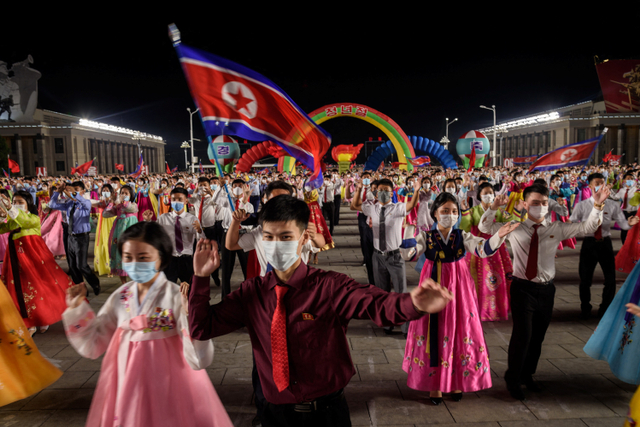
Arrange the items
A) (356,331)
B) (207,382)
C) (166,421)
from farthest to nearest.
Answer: (356,331) < (207,382) < (166,421)

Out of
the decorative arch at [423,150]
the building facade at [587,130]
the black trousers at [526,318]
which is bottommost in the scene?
the black trousers at [526,318]

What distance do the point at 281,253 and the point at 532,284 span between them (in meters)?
2.87

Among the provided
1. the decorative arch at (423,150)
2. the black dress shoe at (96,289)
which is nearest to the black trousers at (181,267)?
the black dress shoe at (96,289)

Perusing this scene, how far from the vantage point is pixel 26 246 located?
596 cm

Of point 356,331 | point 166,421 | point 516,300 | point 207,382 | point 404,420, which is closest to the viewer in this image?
point 166,421

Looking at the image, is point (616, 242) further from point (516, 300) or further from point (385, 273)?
point (516, 300)

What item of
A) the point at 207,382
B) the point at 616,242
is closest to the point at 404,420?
the point at 207,382

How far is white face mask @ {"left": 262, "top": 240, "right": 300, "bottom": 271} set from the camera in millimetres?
2184

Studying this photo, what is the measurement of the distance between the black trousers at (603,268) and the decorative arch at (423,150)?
25.4 m

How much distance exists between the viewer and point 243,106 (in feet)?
16.1

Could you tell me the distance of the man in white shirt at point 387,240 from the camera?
6.05 meters

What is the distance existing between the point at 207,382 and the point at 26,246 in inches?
170

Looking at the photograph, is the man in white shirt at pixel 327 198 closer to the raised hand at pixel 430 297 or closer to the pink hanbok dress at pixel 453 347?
the pink hanbok dress at pixel 453 347

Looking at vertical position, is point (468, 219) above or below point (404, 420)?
above
